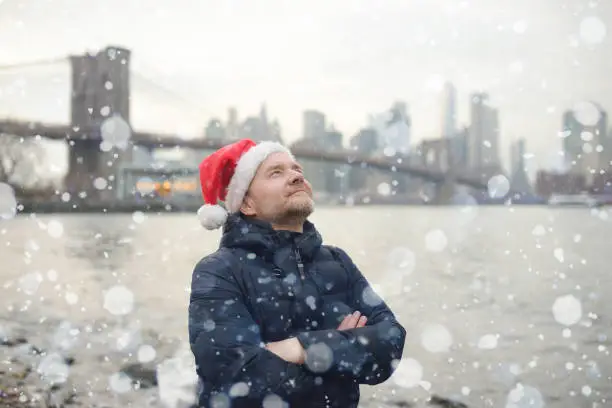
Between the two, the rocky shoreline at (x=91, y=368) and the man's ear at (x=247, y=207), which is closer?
the man's ear at (x=247, y=207)

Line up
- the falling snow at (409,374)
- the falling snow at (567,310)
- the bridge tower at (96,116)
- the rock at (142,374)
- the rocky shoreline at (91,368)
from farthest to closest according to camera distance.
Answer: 1. the bridge tower at (96,116)
2. the falling snow at (567,310)
3. the falling snow at (409,374)
4. the rock at (142,374)
5. the rocky shoreline at (91,368)

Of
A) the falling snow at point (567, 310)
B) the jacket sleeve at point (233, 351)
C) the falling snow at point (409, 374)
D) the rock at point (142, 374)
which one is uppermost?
the jacket sleeve at point (233, 351)

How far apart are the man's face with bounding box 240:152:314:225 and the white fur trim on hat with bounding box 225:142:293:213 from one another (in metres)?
0.01

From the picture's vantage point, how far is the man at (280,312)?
169 centimetres

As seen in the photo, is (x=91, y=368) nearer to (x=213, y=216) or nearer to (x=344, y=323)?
(x=213, y=216)

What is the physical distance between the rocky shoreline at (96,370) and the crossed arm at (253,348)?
2.39m

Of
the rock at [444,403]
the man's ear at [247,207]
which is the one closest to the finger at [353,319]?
the man's ear at [247,207]

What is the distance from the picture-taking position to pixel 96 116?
3950cm

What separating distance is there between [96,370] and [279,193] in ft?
11.5

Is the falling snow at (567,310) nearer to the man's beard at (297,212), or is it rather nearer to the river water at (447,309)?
the river water at (447,309)

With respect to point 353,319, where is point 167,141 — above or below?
below

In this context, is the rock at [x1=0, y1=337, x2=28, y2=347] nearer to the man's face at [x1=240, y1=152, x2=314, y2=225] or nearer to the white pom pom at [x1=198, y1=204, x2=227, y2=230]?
the white pom pom at [x1=198, y1=204, x2=227, y2=230]

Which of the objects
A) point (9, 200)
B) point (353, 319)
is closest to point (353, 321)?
point (353, 319)

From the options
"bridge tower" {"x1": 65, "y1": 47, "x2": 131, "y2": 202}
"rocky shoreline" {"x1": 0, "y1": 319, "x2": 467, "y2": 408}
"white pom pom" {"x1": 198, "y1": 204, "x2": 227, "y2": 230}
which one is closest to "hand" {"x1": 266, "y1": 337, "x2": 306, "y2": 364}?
"white pom pom" {"x1": 198, "y1": 204, "x2": 227, "y2": 230}
